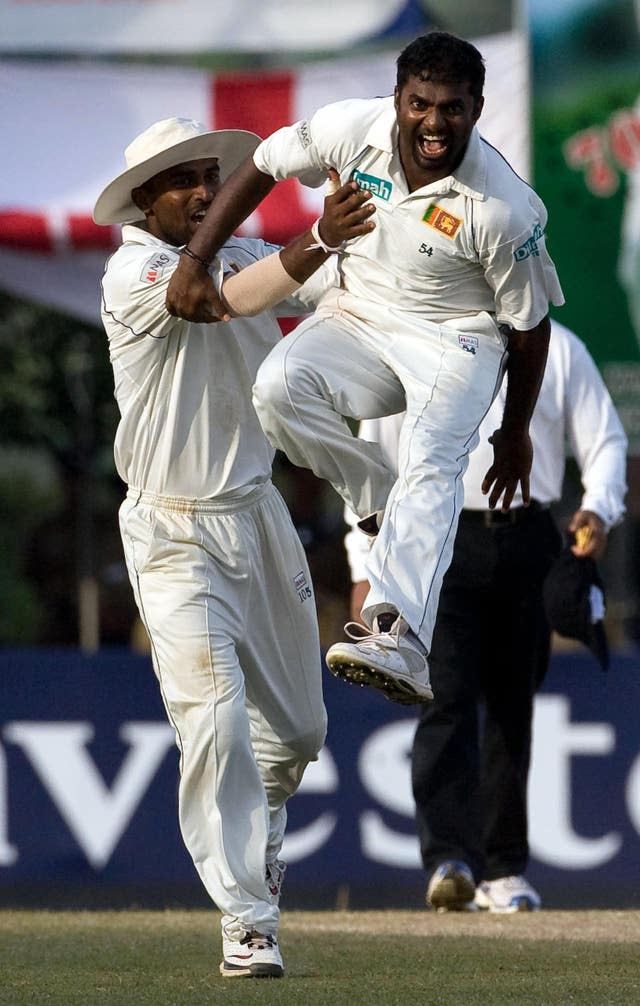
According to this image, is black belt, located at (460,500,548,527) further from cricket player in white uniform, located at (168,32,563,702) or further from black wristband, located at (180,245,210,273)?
black wristband, located at (180,245,210,273)

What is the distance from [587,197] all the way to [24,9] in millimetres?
3015

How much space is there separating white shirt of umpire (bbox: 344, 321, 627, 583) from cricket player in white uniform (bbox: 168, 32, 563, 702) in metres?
1.78

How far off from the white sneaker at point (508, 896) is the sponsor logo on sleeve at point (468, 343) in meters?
2.87

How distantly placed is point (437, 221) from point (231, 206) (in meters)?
0.59

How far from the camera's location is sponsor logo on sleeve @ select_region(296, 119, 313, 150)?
5422 mm

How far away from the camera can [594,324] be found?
9.95 metres

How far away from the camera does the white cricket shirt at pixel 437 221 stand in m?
5.36

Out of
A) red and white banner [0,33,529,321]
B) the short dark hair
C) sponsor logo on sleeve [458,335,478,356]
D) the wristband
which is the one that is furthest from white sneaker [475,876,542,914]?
red and white banner [0,33,529,321]

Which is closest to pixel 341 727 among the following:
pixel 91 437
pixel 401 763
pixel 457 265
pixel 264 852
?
pixel 401 763

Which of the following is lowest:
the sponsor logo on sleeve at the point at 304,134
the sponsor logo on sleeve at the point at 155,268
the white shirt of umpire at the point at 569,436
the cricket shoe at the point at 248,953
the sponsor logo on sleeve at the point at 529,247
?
the cricket shoe at the point at 248,953

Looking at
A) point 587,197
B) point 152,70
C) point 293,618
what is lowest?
point 293,618

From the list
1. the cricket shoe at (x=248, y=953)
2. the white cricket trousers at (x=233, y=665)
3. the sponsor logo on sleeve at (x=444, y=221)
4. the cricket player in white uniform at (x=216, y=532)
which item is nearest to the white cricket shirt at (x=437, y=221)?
the sponsor logo on sleeve at (x=444, y=221)

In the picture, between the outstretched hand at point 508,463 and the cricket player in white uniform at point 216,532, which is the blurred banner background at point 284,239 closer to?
the cricket player in white uniform at point 216,532

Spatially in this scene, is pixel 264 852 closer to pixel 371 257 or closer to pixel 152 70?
pixel 371 257
